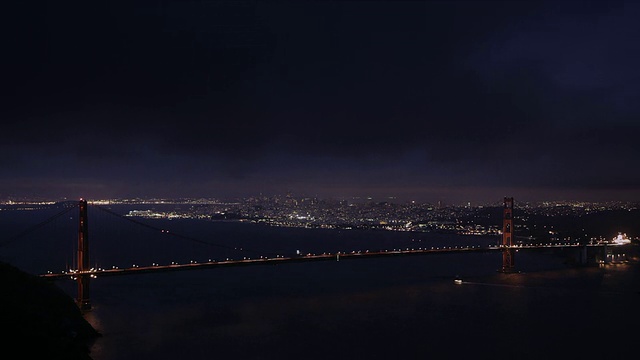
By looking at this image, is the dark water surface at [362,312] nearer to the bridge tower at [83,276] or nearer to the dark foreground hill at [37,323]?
the bridge tower at [83,276]

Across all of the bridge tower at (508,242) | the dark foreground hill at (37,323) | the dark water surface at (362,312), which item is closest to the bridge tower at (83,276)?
the dark water surface at (362,312)

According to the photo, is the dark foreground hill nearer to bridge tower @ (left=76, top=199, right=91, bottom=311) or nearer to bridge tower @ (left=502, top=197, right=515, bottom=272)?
bridge tower @ (left=76, top=199, right=91, bottom=311)

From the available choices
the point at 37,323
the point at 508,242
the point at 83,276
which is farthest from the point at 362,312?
the point at 508,242

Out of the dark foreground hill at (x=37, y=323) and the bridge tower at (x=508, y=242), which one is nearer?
the dark foreground hill at (x=37, y=323)

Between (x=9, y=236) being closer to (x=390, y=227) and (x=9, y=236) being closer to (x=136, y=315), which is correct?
(x=136, y=315)

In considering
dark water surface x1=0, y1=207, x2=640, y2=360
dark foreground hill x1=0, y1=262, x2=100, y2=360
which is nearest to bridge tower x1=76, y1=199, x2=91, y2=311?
dark water surface x1=0, y1=207, x2=640, y2=360
